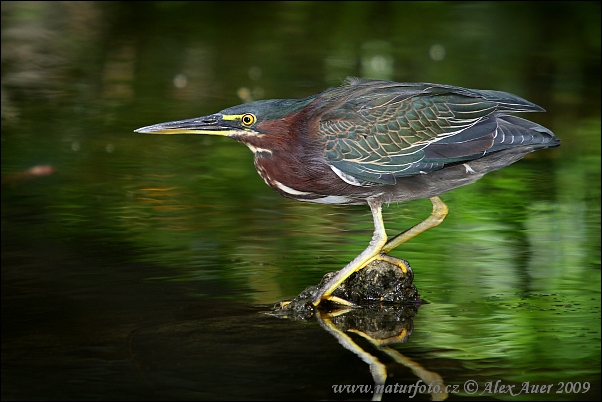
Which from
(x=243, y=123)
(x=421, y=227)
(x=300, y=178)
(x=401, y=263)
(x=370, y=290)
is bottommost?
(x=370, y=290)

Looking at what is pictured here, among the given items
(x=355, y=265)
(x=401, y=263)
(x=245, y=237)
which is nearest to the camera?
(x=355, y=265)

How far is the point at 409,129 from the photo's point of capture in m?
6.03

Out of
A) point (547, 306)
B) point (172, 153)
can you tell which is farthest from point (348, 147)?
point (172, 153)

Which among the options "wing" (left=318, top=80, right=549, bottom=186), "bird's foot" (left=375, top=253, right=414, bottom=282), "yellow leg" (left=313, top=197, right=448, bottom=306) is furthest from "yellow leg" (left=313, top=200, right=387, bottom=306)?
"wing" (left=318, top=80, right=549, bottom=186)

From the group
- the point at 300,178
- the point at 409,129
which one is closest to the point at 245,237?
the point at 300,178

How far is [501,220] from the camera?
25.3ft

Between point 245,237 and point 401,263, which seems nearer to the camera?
point 401,263

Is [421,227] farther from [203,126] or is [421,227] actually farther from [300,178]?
[203,126]

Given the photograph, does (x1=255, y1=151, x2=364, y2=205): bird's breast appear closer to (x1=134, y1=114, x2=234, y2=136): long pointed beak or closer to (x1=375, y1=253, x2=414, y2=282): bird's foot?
(x1=134, y1=114, x2=234, y2=136): long pointed beak

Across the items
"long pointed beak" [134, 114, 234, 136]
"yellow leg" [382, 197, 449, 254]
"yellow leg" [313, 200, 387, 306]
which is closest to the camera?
"yellow leg" [313, 200, 387, 306]

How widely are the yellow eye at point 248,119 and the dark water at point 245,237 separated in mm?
991

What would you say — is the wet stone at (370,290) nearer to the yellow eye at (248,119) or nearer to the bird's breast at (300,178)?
the bird's breast at (300,178)

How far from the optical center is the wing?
5930 millimetres

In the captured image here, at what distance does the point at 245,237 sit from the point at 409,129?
1734 mm
